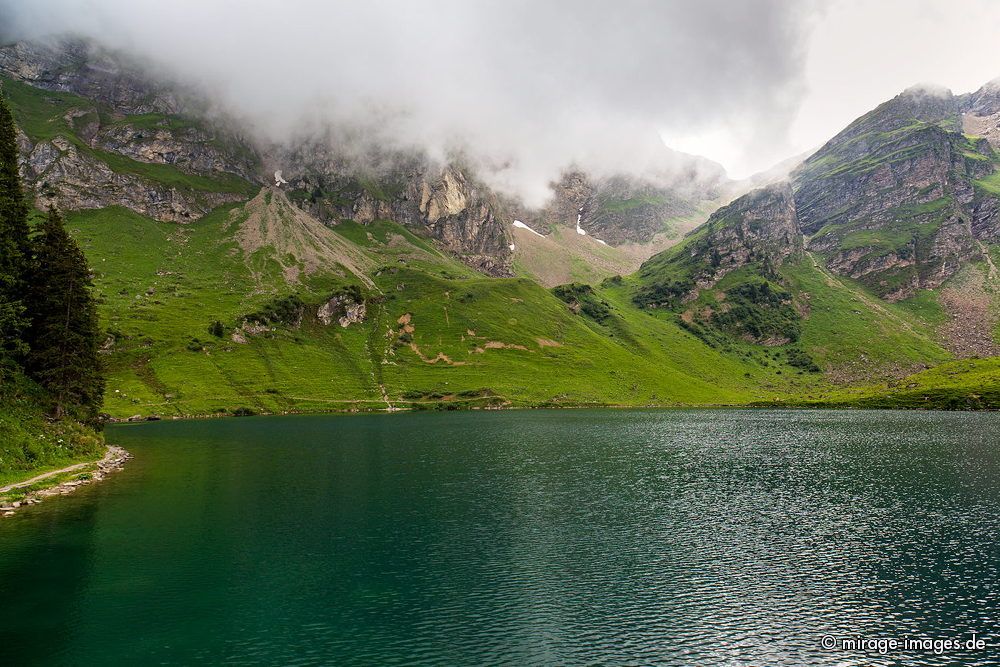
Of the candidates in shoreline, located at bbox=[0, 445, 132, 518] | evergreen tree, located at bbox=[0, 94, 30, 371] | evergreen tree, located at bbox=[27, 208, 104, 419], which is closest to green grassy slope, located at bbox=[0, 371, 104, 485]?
shoreline, located at bbox=[0, 445, 132, 518]

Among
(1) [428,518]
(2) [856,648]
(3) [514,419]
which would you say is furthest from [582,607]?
(3) [514,419]

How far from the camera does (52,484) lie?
6297 centimetres

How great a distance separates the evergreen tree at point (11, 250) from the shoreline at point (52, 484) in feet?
55.7

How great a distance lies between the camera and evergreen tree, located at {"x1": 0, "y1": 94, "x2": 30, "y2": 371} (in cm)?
6869

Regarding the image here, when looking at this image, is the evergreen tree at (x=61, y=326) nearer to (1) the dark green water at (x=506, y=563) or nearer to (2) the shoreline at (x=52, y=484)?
(2) the shoreline at (x=52, y=484)

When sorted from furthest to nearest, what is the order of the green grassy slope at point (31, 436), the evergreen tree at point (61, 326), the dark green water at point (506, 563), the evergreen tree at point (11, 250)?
the evergreen tree at point (61, 326) → the evergreen tree at point (11, 250) → the green grassy slope at point (31, 436) → the dark green water at point (506, 563)

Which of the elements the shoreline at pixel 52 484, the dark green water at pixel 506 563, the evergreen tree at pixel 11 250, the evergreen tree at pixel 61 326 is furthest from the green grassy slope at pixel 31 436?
the dark green water at pixel 506 563

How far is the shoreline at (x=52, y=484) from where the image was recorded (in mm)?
55188

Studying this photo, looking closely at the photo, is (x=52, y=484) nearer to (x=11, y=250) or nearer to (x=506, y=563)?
(x=11, y=250)

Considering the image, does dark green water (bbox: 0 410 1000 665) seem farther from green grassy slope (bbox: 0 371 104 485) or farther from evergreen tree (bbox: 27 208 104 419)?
evergreen tree (bbox: 27 208 104 419)

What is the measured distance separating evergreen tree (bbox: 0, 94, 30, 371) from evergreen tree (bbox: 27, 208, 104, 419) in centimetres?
188

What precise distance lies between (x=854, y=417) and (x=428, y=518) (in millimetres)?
165708

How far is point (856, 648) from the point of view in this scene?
30.9 m

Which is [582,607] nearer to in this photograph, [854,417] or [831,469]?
[831,469]
